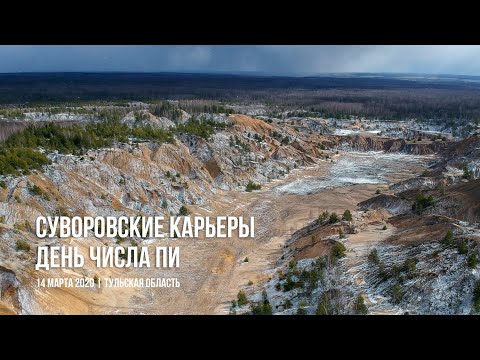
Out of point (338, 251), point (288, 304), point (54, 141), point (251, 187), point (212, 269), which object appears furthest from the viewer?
point (251, 187)

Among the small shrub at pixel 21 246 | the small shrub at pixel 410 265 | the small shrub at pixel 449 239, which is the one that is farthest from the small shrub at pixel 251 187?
the small shrub at pixel 449 239

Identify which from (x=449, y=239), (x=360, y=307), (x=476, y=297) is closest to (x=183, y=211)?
(x=360, y=307)

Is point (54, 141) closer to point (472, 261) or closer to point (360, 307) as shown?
point (360, 307)

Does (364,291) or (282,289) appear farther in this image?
(282,289)

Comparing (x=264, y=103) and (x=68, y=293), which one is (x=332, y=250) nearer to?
(x=68, y=293)

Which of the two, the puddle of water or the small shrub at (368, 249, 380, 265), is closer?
the small shrub at (368, 249, 380, 265)

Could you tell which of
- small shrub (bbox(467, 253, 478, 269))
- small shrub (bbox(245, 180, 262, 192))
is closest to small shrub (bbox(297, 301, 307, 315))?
small shrub (bbox(467, 253, 478, 269))

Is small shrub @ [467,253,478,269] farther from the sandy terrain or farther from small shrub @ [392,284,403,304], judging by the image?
the sandy terrain
